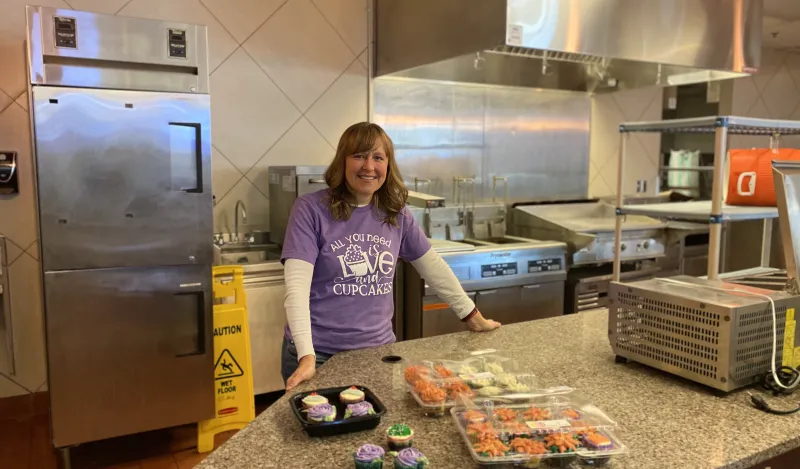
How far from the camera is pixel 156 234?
8.55ft

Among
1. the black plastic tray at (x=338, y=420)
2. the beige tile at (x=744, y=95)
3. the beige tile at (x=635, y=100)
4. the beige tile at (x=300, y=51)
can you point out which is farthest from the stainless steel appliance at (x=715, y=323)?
the beige tile at (x=744, y=95)

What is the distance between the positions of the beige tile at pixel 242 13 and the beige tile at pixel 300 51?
0.13 feet

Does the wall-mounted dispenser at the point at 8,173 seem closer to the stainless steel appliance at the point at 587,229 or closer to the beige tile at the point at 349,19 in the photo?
the beige tile at the point at 349,19

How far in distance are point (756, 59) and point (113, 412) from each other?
166 inches

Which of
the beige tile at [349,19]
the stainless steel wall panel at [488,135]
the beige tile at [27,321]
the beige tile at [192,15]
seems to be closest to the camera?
the beige tile at [27,321]

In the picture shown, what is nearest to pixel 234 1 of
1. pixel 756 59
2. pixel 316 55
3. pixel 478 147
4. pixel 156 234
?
pixel 316 55

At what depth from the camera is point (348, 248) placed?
5.59ft

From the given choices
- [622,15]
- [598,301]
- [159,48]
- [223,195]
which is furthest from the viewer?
[598,301]

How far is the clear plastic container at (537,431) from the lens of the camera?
41.1 inches

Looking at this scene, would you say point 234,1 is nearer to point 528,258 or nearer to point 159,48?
point 159,48

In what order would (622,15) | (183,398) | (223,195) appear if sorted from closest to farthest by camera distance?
(183,398), (622,15), (223,195)

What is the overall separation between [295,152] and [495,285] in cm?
144

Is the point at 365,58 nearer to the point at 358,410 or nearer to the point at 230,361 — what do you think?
the point at 230,361

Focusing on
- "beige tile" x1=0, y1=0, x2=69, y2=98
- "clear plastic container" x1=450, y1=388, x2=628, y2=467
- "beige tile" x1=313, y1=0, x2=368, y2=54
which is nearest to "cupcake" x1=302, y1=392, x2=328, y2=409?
"clear plastic container" x1=450, y1=388, x2=628, y2=467
